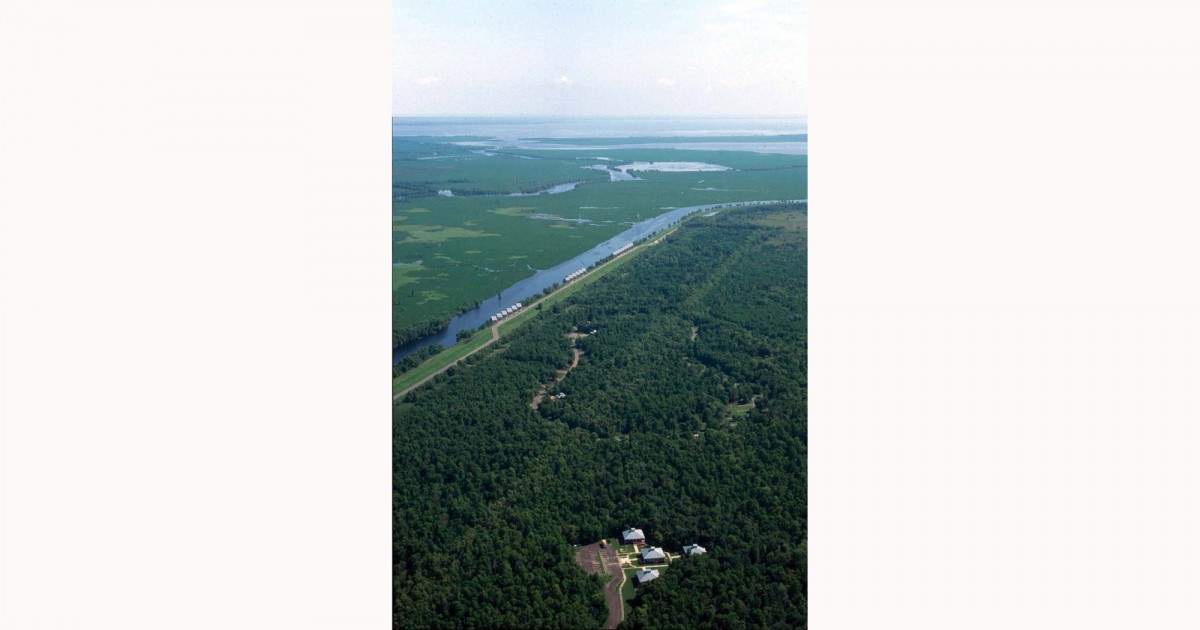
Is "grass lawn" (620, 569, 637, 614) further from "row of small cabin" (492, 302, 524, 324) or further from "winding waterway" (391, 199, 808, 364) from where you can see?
"row of small cabin" (492, 302, 524, 324)

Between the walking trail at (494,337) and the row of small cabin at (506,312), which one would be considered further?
the row of small cabin at (506,312)

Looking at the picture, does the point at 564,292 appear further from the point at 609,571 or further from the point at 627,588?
the point at 627,588

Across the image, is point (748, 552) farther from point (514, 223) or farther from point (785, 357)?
point (514, 223)

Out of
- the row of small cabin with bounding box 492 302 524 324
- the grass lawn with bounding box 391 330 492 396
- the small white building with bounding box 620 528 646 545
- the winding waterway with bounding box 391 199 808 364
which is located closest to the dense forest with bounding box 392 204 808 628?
the small white building with bounding box 620 528 646 545

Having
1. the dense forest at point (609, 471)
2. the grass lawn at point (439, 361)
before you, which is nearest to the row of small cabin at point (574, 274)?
the dense forest at point (609, 471)

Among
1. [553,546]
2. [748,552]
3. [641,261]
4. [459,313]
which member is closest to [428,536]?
[553,546]

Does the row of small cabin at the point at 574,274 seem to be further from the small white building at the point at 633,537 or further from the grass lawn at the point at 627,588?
the grass lawn at the point at 627,588
